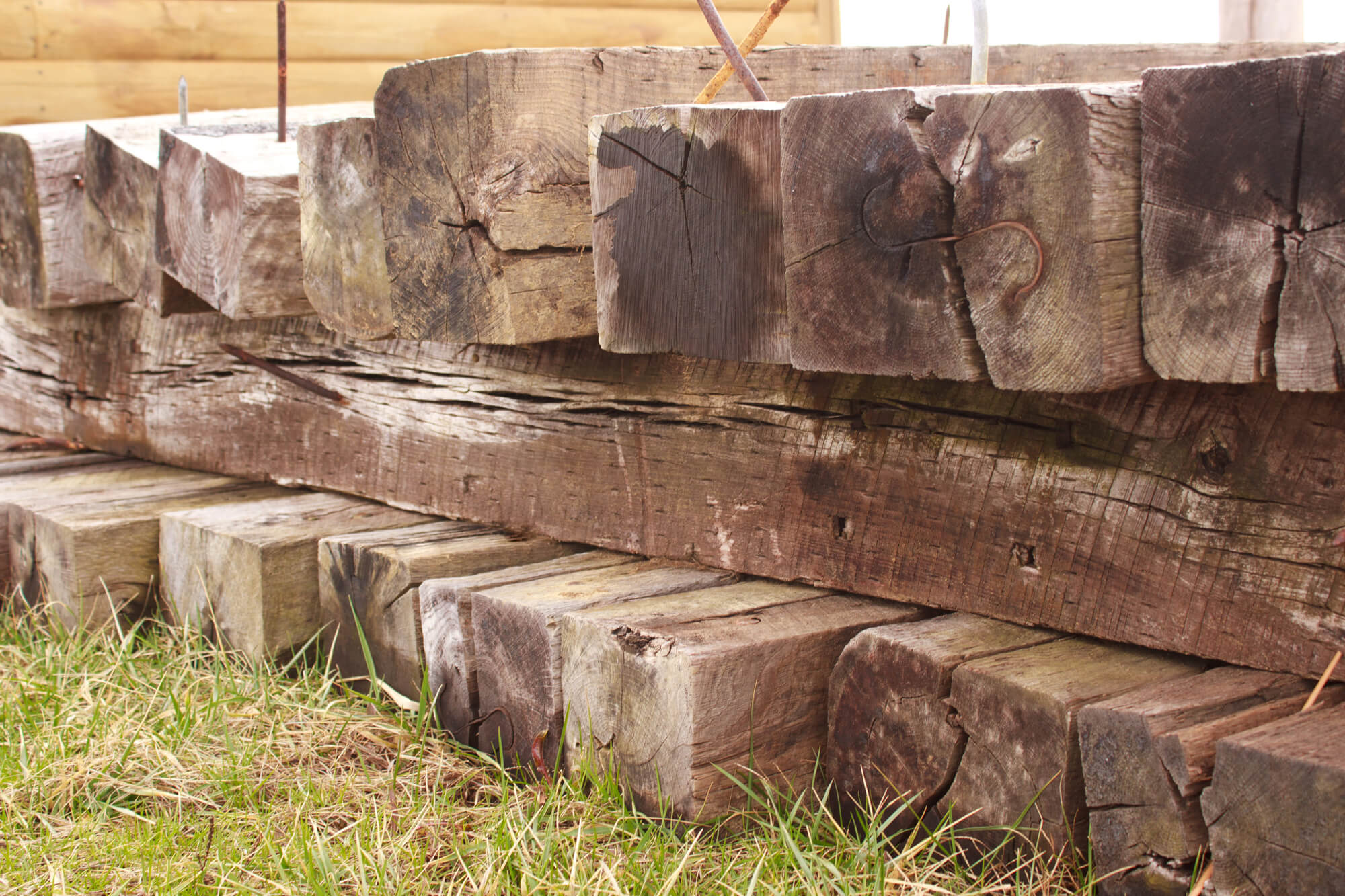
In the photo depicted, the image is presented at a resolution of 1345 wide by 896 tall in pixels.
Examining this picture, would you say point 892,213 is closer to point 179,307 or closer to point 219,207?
point 219,207

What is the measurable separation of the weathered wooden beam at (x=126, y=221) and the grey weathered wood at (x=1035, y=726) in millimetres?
1954

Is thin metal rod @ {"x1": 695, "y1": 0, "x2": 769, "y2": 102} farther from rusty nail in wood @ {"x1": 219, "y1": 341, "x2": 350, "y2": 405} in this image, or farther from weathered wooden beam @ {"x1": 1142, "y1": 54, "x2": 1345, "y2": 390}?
rusty nail in wood @ {"x1": 219, "y1": 341, "x2": 350, "y2": 405}

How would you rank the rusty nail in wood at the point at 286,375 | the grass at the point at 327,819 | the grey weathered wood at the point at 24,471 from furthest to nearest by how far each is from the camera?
the grey weathered wood at the point at 24,471 → the rusty nail in wood at the point at 286,375 → the grass at the point at 327,819

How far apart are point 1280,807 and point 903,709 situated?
522mm

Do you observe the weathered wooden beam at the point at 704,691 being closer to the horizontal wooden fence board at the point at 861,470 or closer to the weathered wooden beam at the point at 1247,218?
the horizontal wooden fence board at the point at 861,470

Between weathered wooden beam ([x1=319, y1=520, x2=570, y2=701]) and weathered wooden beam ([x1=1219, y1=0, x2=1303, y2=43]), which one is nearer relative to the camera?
weathered wooden beam ([x1=319, y1=520, x2=570, y2=701])

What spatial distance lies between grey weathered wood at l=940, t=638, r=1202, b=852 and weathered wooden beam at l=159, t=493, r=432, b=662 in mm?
1344

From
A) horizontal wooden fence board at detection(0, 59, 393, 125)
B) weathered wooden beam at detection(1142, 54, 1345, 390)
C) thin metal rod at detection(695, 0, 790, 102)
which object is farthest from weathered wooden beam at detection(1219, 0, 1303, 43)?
weathered wooden beam at detection(1142, 54, 1345, 390)

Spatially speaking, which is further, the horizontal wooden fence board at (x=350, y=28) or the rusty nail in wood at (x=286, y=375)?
the horizontal wooden fence board at (x=350, y=28)

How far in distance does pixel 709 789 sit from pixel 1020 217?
0.91m

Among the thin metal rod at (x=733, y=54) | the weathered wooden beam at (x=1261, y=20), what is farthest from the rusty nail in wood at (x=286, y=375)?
the weathered wooden beam at (x=1261, y=20)

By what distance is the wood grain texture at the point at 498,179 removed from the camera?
188 centimetres

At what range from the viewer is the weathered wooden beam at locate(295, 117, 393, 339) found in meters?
2.14

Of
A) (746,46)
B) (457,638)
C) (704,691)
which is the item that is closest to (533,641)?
(457,638)
